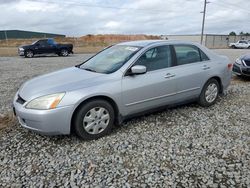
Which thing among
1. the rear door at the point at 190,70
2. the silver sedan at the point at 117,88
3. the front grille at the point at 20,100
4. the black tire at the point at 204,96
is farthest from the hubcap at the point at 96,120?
the black tire at the point at 204,96

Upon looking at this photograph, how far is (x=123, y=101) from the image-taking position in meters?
3.68

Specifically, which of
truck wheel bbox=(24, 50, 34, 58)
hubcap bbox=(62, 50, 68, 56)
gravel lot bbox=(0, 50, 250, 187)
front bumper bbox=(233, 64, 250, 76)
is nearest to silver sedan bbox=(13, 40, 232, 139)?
gravel lot bbox=(0, 50, 250, 187)

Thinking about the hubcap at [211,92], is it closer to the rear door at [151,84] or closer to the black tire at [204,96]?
the black tire at [204,96]

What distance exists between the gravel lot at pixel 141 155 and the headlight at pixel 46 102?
629 millimetres

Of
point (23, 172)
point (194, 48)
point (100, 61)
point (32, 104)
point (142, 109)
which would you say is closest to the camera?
point (23, 172)

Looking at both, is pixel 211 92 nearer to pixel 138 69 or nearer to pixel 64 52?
pixel 138 69

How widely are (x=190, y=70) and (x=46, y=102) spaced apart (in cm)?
278

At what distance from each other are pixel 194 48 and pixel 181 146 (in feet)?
7.64

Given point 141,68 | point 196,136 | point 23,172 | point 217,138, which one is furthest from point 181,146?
point 23,172

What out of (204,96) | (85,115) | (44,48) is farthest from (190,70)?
(44,48)

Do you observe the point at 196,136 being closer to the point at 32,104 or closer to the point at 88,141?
the point at 88,141

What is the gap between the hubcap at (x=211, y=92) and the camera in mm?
4887

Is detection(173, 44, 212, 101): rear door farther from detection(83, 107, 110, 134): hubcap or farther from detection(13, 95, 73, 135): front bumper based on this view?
detection(13, 95, 73, 135): front bumper

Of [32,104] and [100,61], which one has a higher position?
[100,61]
